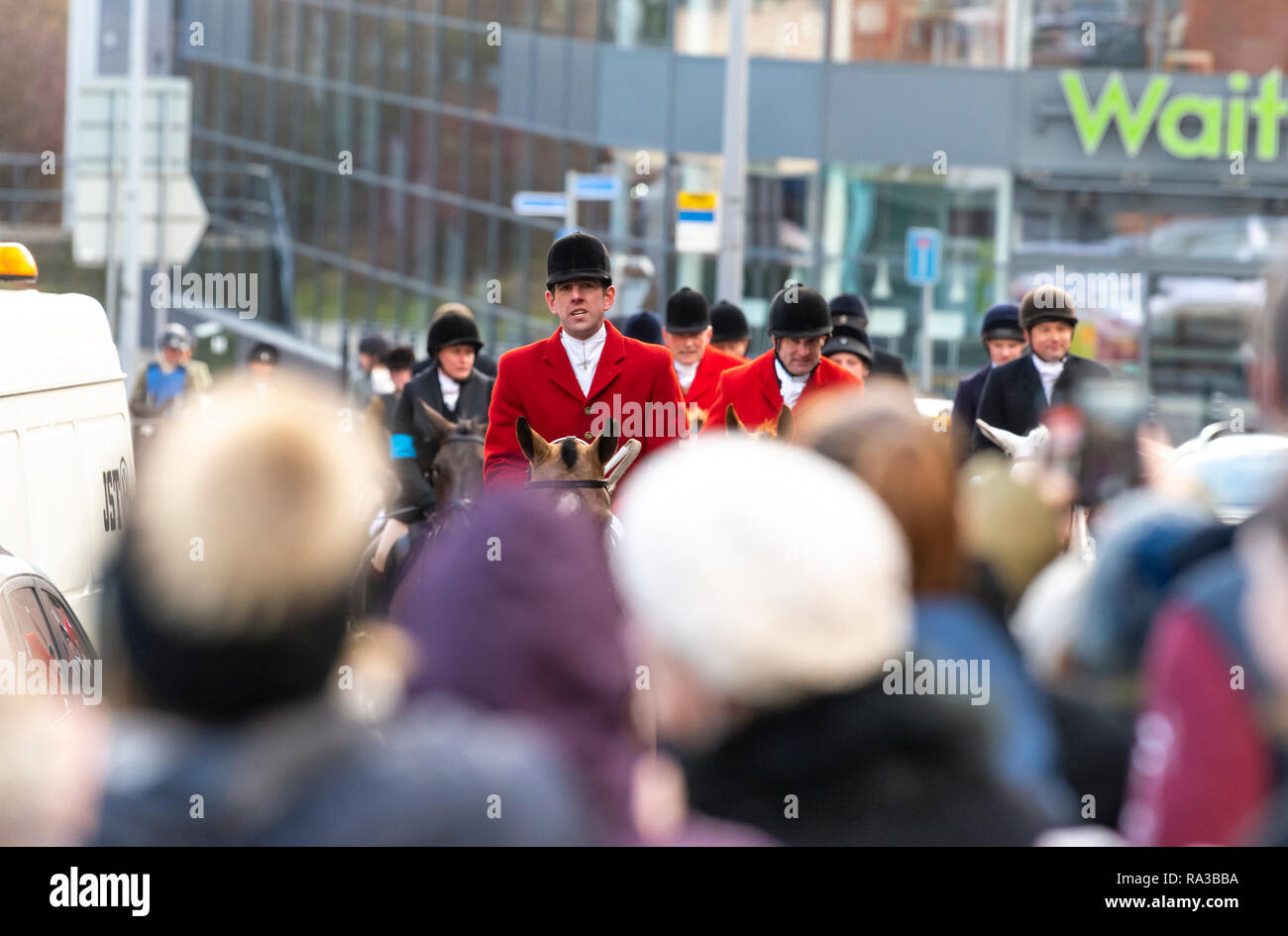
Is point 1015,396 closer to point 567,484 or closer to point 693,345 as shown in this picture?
point 693,345

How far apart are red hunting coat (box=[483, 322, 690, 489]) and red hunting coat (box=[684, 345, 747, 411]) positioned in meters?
2.69

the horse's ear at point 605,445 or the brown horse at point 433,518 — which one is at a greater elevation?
the horse's ear at point 605,445

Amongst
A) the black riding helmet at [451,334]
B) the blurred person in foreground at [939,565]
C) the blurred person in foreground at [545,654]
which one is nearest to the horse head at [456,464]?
the black riding helmet at [451,334]

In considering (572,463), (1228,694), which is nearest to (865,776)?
(1228,694)

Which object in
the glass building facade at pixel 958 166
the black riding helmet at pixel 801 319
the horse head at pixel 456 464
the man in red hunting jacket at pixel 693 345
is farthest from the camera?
the glass building facade at pixel 958 166

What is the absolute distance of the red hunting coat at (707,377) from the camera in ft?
34.7

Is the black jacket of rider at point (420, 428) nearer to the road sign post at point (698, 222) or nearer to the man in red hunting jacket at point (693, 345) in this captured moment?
the man in red hunting jacket at point (693, 345)

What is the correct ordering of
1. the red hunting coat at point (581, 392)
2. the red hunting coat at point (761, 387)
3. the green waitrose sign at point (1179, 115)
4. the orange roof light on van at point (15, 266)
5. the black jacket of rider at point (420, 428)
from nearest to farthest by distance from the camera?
the red hunting coat at point (581, 392) < the red hunting coat at point (761, 387) < the black jacket of rider at point (420, 428) < the orange roof light on van at point (15, 266) < the green waitrose sign at point (1179, 115)

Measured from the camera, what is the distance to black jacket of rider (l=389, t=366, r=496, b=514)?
9.77m

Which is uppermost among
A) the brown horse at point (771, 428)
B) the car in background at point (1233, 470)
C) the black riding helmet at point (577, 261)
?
the black riding helmet at point (577, 261)

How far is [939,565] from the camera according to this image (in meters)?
2.89

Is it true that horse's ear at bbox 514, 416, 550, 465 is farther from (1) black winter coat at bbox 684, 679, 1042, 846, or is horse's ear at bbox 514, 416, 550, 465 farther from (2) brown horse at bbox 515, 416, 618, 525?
(1) black winter coat at bbox 684, 679, 1042, 846

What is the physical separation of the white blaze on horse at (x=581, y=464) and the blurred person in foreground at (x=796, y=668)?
3.98 metres

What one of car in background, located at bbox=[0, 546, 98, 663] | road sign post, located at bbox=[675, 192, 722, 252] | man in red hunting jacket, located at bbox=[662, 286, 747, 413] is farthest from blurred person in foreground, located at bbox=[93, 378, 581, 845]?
road sign post, located at bbox=[675, 192, 722, 252]
